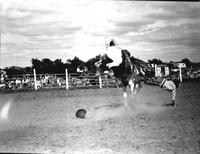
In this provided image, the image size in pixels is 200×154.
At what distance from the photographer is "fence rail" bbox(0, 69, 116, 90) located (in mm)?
17938

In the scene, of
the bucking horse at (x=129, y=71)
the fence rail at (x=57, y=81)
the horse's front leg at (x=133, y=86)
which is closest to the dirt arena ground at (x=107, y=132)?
the bucking horse at (x=129, y=71)

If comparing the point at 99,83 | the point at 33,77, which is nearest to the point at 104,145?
the point at 99,83

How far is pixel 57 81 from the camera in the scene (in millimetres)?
18578

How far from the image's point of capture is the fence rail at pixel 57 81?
17938mm

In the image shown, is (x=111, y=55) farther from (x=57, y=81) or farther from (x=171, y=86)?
(x=57, y=81)

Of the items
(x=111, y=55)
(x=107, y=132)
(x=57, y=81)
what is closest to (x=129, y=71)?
(x=111, y=55)

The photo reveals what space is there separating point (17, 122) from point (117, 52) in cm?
349

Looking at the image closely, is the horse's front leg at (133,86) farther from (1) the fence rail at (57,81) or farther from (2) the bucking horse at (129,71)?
(1) the fence rail at (57,81)

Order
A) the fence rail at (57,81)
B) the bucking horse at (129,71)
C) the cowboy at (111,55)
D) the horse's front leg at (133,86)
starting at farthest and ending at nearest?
the fence rail at (57,81) < the horse's front leg at (133,86) < the bucking horse at (129,71) < the cowboy at (111,55)

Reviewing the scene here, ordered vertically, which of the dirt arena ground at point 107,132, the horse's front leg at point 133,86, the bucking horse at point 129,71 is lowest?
the dirt arena ground at point 107,132

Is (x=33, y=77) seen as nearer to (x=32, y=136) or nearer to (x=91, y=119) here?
(x=91, y=119)

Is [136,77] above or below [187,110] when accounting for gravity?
above

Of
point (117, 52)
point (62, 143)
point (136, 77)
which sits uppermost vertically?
point (117, 52)

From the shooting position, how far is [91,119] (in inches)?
282
